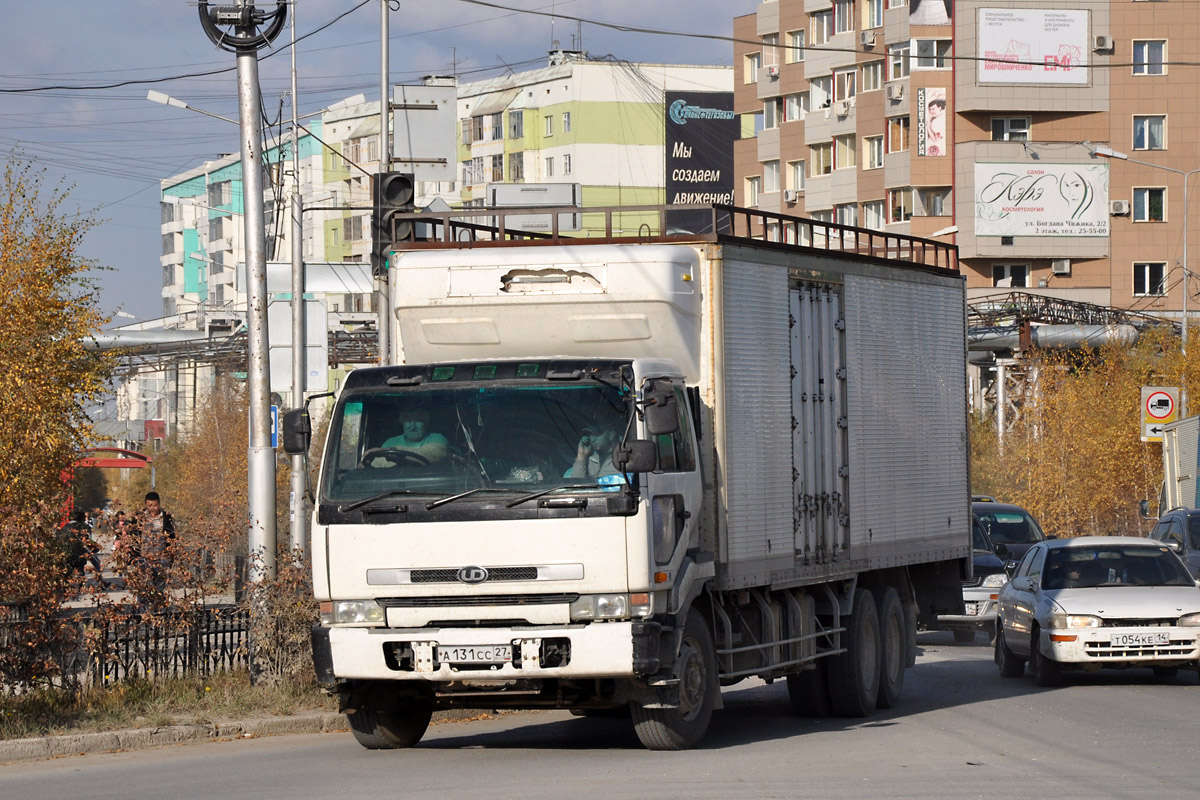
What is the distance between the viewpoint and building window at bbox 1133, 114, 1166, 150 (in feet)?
242

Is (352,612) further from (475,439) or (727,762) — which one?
(727,762)

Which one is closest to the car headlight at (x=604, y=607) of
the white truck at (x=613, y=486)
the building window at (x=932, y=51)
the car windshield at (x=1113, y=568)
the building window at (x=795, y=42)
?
the white truck at (x=613, y=486)

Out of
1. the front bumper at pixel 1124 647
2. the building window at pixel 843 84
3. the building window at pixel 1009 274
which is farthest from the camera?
the building window at pixel 843 84

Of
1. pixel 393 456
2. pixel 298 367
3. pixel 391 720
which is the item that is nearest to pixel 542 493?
pixel 393 456

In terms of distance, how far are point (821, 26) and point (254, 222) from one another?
6663 centimetres

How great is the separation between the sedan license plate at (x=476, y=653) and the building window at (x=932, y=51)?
65058mm

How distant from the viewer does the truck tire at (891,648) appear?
50.4 ft

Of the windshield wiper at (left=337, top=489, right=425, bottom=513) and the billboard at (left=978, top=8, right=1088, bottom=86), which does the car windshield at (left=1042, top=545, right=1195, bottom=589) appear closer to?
the windshield wiper at (left=337, top=489, right=425, bottom=513)

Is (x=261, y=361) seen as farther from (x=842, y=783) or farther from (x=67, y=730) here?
(x=842, y=783)

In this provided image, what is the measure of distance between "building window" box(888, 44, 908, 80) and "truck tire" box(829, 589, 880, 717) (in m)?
61.4

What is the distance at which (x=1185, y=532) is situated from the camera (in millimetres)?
24422

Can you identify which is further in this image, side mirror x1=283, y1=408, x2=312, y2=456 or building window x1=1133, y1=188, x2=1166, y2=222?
building window x1=1133, y1=188, x2=1166, y2=222

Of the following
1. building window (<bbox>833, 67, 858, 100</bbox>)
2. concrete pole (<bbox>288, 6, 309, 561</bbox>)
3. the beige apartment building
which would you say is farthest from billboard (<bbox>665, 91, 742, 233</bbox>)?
concrete pole (<bbox>288, 6, 309, 561</bbox>)

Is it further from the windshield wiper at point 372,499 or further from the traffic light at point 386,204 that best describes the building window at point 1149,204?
the windshield wiper at point 372,499
